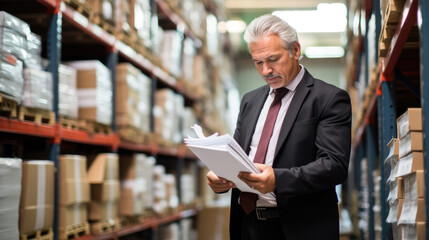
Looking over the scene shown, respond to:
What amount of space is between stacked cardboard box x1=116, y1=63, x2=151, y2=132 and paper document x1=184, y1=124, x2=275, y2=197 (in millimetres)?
3458

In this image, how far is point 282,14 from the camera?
1522 centimetres

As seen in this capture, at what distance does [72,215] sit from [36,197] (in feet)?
2.43

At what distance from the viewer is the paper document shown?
254 cm

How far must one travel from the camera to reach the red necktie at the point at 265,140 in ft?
9.49

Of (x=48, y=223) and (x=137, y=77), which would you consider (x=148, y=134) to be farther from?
(x=48, y=223)

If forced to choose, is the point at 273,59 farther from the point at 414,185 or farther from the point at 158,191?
the point at 158,191

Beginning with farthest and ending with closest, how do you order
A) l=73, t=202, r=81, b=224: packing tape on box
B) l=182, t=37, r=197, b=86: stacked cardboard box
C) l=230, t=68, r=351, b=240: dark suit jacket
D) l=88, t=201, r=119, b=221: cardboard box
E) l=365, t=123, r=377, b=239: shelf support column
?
l=182, t=37, r=197, b=86: stacked cardboard box < l=365, t=123, r=377, b=239: shelf support column < l=88, t=201, r=119, b=221: cardboard box < l=73, t=202, r=81, b=224: packing tape on box < l=230, t=68, r=351, b=240: dark suit jacket

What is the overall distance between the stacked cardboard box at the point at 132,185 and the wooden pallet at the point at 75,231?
1.06 m

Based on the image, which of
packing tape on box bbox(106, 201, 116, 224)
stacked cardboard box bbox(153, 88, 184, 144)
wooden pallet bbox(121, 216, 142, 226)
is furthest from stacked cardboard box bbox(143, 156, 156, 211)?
packing tape on box bbox(106, 201, 116, 224)

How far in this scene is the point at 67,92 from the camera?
495 centimetres

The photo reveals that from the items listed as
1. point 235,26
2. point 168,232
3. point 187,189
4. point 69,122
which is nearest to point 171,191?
point 168,232

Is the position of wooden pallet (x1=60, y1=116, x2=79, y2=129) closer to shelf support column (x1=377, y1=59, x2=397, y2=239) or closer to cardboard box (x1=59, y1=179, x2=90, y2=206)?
cardboard box (x1=59, y1=179, x2=90, y2=206)

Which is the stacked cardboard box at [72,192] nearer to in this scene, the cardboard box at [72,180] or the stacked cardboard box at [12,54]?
the cardboard box at [72,180]

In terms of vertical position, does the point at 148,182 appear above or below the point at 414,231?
above
